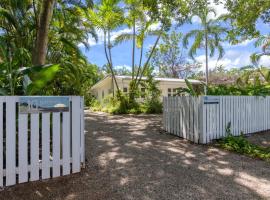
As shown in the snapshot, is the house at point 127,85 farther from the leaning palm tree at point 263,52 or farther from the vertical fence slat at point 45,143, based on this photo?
the vertical fence slat at point 45,143

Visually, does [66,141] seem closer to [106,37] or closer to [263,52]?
[106,37]

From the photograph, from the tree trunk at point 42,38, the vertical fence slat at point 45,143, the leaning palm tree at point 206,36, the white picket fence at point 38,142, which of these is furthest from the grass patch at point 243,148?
the leaning palm tree at point 206,36

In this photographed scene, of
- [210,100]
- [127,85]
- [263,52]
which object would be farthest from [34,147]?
[127,85]

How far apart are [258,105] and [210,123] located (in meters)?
2.93

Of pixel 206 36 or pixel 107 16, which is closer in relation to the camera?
pixel 107 16

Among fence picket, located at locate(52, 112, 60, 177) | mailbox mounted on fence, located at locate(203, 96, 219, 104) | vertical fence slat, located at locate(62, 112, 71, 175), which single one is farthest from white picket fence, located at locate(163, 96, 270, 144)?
fence picket, located at locate(52, 112, 60, 177)

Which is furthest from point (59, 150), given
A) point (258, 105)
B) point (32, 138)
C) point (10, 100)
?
point (258, 105)

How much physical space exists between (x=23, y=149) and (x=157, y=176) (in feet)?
7.33

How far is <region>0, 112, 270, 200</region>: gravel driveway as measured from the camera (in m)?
3.60

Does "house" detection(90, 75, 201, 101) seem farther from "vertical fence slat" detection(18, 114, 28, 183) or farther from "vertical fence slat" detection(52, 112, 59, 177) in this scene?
"vertical fence slat" detection(18, 114, 28, 183)

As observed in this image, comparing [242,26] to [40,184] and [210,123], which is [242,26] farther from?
[40,184]

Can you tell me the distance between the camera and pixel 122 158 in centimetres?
536

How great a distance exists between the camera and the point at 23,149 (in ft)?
12.6

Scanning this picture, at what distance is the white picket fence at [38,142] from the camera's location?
375cm
